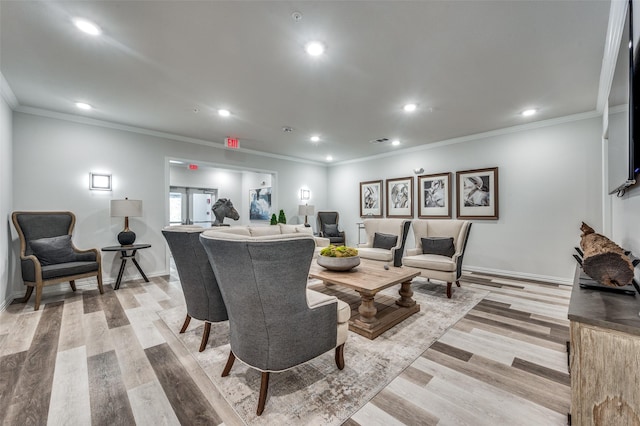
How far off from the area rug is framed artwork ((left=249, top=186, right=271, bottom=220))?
525cm

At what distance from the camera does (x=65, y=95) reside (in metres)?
3.26

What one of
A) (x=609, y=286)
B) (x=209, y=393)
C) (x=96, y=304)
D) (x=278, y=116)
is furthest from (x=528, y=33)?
(x=96, y=304)

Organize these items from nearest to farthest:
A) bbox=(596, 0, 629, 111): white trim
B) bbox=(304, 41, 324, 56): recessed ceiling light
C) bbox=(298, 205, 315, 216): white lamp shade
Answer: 1. bbox=(596, 0, 629, 111): white trim
2. bbox=(304, 41, 324, 56): recessed ceiling light
3. bbox=(298, 205, 315, 216): white lamp shade

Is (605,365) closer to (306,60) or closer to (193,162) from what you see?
(306,60)

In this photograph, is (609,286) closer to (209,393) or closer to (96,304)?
(209,393)

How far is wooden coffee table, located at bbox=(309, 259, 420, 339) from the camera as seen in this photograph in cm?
247

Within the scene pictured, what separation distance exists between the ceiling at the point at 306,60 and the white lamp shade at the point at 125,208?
1.31 metres

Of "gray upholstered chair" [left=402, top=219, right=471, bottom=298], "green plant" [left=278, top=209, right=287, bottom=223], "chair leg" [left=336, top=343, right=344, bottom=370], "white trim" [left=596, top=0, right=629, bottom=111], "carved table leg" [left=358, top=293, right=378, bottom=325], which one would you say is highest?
"white trim" [left=596, top=0, right=629, bottom=111]

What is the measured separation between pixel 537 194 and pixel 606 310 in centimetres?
411

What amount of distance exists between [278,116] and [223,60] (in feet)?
5.02

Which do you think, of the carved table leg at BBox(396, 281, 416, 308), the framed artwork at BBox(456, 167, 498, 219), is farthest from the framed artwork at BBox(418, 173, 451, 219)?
the carved table leg at BBox(396, 281, 416, 308)

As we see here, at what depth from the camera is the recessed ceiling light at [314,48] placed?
2.25 metres

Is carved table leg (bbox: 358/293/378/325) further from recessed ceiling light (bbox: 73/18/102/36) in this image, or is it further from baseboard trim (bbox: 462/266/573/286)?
baseboard trim (bbox: 462/266/573/286)

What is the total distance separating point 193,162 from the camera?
17.1 feet
